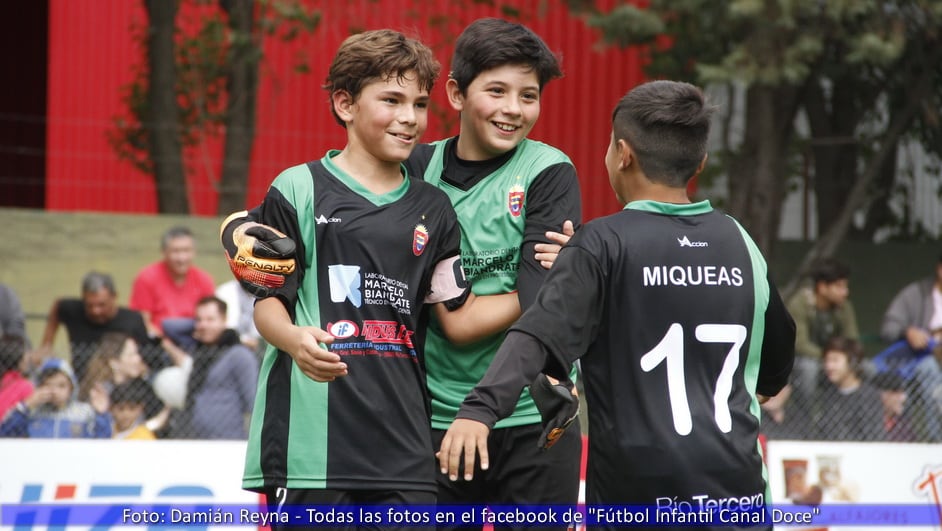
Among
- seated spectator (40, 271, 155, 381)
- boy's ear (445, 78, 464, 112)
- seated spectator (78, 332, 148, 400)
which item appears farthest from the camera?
seated spectator (40, 271, 155, 381)

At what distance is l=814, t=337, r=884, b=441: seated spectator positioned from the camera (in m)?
8.62

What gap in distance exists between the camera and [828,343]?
9.07m

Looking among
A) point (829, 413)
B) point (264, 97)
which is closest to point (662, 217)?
point (829, 413)

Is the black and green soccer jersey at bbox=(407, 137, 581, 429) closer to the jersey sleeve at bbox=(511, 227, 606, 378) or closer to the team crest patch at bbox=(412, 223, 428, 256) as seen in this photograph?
the team crest patch at bbox=(412, 223, 428, 256)

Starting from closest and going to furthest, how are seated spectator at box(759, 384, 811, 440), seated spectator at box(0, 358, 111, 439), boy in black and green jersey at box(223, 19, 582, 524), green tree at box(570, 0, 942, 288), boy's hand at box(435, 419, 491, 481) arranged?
boy's hand at box(435, 419, 491, 481) → boy in black and green jersey at box(223, 19, 582, 524) → seated spectator at box(0, 358, 111, 439) → seated spectator at box(759, 384, 811, 440) → green tree at box(570, 0, 942, 288)

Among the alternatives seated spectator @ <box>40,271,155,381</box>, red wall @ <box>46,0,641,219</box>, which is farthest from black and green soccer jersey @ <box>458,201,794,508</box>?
red wall @ <box>46,0,641,219</box>

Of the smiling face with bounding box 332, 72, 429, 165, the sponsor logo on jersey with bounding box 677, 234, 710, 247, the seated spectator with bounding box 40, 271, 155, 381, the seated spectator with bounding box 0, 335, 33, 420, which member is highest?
the smiling face with bounding box 332, 72, 429, 165

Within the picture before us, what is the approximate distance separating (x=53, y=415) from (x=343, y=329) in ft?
16.2

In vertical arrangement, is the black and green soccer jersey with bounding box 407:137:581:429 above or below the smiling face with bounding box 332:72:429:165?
below

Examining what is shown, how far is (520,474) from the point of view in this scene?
3682mm

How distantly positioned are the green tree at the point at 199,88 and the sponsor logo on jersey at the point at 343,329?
26.4 ft

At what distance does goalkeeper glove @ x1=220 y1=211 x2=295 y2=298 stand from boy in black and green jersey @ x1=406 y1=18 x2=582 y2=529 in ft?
1.93

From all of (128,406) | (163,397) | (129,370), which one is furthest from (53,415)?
(163,397)

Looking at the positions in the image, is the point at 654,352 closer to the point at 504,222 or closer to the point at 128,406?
the point at 504,222
